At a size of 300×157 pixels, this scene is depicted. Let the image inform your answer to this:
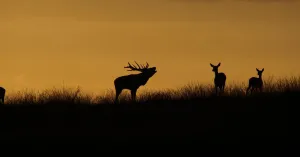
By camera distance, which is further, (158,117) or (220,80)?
(220,80)

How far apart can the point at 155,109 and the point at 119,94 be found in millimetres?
4862

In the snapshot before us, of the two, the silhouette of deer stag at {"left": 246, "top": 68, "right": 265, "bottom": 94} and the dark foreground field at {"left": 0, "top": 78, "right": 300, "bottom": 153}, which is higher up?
the silhouette of deer stag at {"left": 246, "top": 68, "right": 265, "bottom": 94}

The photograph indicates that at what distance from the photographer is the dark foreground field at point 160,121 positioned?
20906 millimetres

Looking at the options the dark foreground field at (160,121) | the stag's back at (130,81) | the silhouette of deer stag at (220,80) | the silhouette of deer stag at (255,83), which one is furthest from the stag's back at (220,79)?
the dark foreground field at (160,121)

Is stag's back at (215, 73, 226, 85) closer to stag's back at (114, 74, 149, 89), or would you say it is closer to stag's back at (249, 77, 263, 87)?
stag's back at (249, 77, 263, 87)

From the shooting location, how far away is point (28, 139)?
70.2ft

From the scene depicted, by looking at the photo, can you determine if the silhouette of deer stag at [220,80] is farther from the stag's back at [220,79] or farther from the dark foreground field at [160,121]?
the dark foreground field at [160,121]

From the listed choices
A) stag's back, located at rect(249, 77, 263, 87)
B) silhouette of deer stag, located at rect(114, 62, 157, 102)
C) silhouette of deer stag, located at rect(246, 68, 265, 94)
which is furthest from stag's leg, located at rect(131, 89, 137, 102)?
stag's back, located at rect(249, 77, 263, 87)

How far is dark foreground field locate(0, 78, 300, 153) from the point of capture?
2091 centimetres

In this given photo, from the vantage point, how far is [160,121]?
2288cm

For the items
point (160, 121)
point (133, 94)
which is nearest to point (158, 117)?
point (160, 121)

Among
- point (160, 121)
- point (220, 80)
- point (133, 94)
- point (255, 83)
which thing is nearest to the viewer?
point (160, 121)

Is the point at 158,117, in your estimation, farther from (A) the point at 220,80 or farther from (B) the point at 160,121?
(A) the point at 220,80

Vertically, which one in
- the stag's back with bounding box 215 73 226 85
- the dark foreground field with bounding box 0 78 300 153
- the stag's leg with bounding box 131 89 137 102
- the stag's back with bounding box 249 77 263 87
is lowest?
the dark foreground field with bounding box 0 78 300 153
